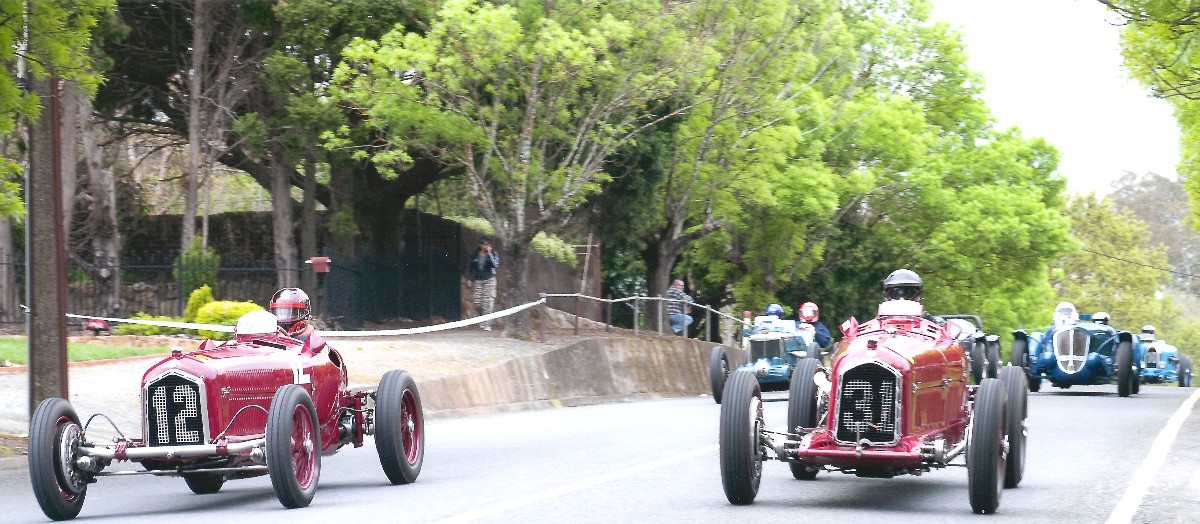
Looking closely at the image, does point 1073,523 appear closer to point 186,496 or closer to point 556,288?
point 186,496

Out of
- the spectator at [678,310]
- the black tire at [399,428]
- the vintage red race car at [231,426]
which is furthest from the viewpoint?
the spectator at [678,310]

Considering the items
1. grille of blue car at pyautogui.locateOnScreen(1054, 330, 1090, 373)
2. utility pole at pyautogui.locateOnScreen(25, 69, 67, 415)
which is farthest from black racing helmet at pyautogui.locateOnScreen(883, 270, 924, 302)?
grille of blue car at pyautogui.locateOnScreen(1054, 330, 1090, 373)

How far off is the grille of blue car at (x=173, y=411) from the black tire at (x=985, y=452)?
511 cm

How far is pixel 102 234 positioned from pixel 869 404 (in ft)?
81.6

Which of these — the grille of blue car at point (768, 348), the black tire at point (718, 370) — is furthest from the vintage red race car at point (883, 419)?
the grille of blue car at point (768, 348)

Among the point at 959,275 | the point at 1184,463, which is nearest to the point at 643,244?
the point at 959,275

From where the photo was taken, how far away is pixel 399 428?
12117mm

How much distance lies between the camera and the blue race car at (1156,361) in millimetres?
33031

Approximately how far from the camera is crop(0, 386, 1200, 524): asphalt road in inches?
398

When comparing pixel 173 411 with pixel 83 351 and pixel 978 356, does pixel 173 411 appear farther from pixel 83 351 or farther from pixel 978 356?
pixel 978 356

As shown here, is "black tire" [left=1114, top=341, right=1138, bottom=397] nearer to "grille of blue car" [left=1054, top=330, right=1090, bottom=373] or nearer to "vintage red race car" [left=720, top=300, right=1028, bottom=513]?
"grille of blue car" [left=1054, top=330, right=1090, bottom=373]

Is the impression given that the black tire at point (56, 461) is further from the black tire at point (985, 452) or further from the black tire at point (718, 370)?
the black tire at point (718, 370)

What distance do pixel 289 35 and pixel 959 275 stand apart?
25058 mm

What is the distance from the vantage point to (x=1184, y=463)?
14094mm
